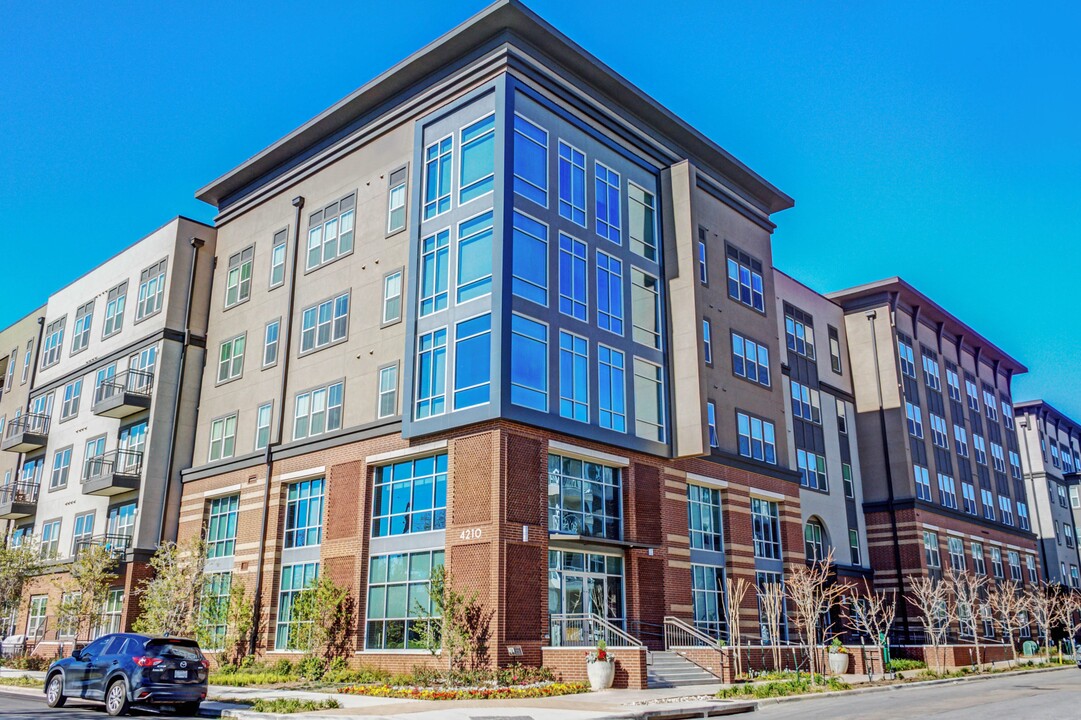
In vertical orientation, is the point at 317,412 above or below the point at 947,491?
below

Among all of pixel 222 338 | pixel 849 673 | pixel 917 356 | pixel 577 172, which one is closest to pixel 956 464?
pixel 917 356

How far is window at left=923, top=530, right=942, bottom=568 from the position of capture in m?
53.0

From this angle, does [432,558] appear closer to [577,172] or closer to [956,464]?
[577,172]

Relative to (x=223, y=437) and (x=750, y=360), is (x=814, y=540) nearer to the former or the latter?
(x=750, y=360)

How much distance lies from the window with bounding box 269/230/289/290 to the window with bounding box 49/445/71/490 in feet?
55.1

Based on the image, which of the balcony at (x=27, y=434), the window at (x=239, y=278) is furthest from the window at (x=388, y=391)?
the balcony at (x=27, y=434)

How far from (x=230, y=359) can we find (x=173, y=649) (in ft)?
75.9

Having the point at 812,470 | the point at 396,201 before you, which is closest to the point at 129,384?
the point at 396,201

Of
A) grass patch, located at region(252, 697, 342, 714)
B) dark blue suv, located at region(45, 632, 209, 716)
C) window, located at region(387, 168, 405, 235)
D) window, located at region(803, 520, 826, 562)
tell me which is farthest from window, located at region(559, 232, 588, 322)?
window, located at region(803, 520, 826, 562)

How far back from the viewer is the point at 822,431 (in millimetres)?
50781

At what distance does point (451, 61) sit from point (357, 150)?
647 centimetres

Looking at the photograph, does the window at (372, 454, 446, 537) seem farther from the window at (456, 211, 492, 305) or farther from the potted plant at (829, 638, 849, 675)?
the potted plant at (829, 638, 849, 675)

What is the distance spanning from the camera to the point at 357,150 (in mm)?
38531

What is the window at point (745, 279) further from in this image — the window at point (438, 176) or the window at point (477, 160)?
the window at point (438, 176)
